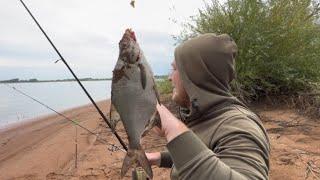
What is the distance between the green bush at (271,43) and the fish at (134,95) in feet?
31.1

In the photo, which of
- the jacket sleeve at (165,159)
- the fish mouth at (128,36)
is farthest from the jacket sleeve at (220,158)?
the jacket sleeve at (165,159)

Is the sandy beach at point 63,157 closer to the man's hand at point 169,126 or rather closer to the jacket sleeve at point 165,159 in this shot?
the jacket sleeve at point 165,159

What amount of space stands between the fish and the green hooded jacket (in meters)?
0.17

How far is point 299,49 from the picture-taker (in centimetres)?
1227

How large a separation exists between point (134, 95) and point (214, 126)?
1.88 ft

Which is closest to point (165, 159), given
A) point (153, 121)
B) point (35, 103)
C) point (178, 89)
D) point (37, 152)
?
point (178, 89)

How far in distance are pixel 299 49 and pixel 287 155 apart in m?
5.27

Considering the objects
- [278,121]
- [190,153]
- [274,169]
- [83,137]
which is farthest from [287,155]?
[83,137]

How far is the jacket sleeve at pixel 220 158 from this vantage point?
2314 millimetres

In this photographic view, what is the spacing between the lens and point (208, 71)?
9.07ft

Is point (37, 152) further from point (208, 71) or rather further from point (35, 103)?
point (35, 103)

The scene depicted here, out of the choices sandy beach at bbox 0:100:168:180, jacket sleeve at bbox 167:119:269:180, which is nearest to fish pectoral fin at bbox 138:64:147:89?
jacket sleeve at bbox 167:119:269:180

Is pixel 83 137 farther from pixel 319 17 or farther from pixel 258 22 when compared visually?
pixel 319 17

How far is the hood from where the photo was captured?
278cm
